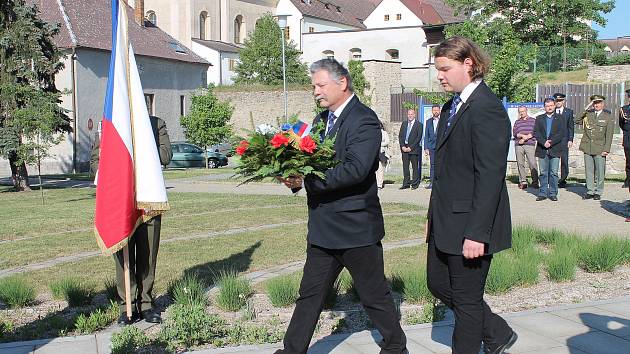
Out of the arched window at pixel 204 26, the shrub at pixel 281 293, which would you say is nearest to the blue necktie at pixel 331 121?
the shrub at pixel 281 293

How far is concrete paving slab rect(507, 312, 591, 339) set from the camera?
568 centimetres

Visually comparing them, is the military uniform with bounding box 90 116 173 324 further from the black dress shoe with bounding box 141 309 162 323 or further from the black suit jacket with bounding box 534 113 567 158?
the black suit jacket with bounding box 534 113 567 158

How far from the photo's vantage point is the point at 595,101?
48.6 feet

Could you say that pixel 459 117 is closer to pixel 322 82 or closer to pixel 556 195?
pixel 322 82

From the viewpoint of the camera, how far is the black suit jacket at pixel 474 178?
4195 millimetres

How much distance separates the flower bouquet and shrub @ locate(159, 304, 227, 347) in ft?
4.75

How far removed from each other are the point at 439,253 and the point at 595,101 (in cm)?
1153

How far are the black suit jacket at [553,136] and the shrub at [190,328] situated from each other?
1090 centimetres

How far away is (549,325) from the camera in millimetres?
5898

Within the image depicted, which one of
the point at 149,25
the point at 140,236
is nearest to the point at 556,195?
the point at 140,236

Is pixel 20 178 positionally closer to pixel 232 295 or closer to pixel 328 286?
pixel 232 295

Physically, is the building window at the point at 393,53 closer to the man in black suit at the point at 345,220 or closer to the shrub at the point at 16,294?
the shrub at the point at 16,294

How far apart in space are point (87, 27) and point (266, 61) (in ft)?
64.3

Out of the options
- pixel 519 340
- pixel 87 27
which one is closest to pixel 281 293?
pixel 519 340
